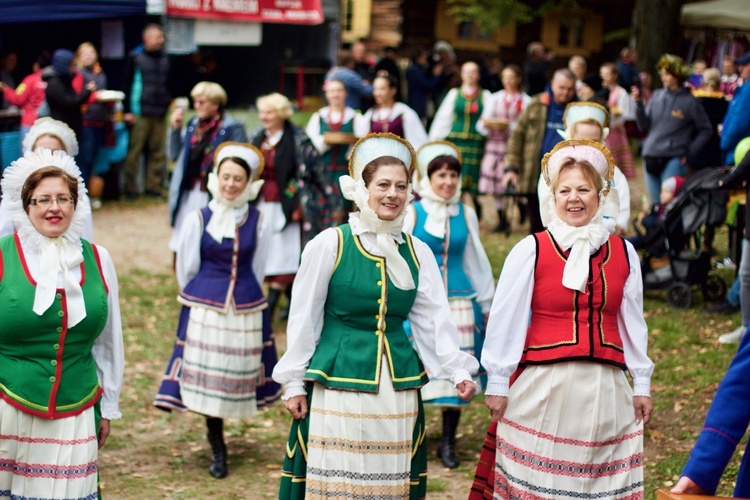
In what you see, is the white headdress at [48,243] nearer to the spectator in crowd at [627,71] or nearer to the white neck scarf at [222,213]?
the white neck scarf at [222,213]

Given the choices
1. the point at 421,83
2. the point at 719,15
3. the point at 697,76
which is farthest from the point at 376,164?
the point at 719,15

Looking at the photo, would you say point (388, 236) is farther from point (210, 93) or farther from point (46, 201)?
point (210, 93)

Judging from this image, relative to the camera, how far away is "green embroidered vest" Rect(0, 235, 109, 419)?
13.9 ft

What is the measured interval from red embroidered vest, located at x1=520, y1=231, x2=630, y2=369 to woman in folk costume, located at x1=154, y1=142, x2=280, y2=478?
2.32m

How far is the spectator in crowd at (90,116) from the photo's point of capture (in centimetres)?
1421

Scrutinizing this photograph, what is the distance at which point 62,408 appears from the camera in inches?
170

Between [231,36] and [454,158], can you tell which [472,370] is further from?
[231,36]

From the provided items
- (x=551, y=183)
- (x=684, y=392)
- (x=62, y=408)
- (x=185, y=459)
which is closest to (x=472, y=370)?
(x=551, y=183)

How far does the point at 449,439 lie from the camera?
6531 millimetres

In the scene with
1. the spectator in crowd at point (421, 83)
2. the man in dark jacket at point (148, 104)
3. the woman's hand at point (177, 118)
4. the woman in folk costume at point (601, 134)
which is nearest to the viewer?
the woman in folk costume at point (601, 134)

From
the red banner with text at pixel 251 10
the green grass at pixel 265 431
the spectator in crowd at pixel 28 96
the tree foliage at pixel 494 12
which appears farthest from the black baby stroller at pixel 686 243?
the tree foliage at pixel 494 12

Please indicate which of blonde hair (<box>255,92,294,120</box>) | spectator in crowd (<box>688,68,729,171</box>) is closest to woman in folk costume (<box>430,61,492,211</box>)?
spectator in crowd (<box>688,68,729,171</box>)

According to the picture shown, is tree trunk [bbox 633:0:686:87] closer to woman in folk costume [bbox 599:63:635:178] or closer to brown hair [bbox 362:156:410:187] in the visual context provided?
woman in folk costume [bbox 599:63:635:178]

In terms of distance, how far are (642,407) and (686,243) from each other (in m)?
5.57
